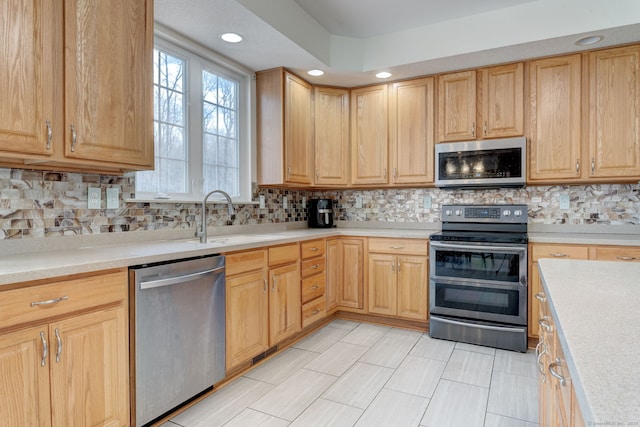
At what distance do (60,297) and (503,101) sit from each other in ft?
11.0

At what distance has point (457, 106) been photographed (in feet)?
11.0

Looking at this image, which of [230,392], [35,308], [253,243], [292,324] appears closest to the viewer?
[35,308]

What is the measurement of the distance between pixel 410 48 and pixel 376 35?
341 mm

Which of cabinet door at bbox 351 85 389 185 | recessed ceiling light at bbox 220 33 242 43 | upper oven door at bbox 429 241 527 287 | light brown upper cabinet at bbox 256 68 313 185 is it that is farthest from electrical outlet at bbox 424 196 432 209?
recessed ceiling light at bbox 220 33 242 43

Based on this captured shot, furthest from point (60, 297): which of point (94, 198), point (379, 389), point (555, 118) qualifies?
point (555, 118)

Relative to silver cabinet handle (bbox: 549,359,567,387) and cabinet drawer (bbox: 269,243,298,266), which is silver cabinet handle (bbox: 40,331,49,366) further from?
silver cabinet handle (bbox: 549,359,567,387)

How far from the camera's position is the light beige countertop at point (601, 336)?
48 centimetres

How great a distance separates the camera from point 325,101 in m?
3.73

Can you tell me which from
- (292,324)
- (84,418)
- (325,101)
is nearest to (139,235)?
(84,418)

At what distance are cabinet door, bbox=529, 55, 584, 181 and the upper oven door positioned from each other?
728 millimetres

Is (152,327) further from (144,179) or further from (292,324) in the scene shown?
(292,324)

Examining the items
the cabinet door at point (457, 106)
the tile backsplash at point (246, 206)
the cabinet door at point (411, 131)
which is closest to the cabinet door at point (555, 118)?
the tile backsplash at point (246, 206)

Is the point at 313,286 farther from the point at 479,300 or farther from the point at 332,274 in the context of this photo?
the point at 479,300

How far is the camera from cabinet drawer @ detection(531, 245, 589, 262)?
107 inches
